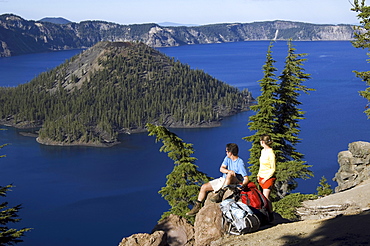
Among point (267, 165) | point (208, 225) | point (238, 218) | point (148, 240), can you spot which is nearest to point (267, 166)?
point (267, 165)

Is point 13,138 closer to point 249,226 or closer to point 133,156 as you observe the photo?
point 133,156

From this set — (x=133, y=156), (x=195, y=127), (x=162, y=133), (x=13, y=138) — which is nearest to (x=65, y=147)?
(x=13, y=138)

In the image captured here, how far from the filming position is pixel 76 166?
121688 mm

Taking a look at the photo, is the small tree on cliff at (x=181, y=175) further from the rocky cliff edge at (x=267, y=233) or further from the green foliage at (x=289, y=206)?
the rocky cliff edge at (x=267, y=233)

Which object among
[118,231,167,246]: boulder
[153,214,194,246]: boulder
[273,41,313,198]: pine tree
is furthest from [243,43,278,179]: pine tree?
[118,231,167,246]: boulder

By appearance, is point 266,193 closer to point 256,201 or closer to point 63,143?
point 256,201

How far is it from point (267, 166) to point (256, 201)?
1.57m

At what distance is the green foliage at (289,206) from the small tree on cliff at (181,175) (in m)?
5.43

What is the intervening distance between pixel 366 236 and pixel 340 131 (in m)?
122

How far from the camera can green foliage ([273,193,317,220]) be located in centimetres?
2633

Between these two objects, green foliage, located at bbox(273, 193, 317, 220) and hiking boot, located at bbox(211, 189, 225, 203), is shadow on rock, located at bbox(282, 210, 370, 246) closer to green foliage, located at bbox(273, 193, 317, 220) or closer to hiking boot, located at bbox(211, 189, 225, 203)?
hiking boot, located at bbox(211, 189, 225, 203)

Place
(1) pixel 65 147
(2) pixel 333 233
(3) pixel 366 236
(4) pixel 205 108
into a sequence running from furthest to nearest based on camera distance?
(4) pixel 205 108 → (1) pixel 65 147 → (2) pixel 333 233 → (3) pixel 366 236

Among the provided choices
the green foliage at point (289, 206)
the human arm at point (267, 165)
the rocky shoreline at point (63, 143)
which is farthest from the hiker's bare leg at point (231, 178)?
the rocky shoreline at point (63, 143)

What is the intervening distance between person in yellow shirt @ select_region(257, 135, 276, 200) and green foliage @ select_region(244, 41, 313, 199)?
14.6m
